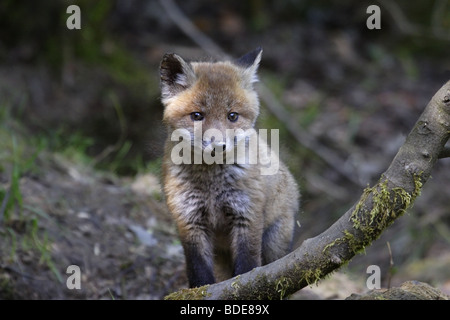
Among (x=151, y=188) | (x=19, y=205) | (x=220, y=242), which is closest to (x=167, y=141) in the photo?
(x=220, y=242)

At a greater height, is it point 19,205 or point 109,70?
point 109,70

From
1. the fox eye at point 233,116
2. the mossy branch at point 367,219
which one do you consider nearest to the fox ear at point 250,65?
the fox eye at point 233,116

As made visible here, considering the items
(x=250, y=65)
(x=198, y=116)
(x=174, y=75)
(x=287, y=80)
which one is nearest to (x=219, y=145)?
(x=198, y=116)

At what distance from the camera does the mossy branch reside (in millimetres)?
3213

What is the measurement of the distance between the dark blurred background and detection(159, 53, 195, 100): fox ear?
5.09 feet

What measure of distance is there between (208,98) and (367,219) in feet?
5.20

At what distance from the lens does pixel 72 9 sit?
9.12 meters

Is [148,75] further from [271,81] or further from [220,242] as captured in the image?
[220,242]

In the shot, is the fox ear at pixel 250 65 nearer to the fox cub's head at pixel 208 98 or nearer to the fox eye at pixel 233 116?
the fox cub's head at pixel 208 98

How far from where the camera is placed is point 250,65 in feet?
15.1

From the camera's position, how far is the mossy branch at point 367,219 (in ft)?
10.5

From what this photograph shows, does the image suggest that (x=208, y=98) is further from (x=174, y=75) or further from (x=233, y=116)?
(x=174, y=75)
